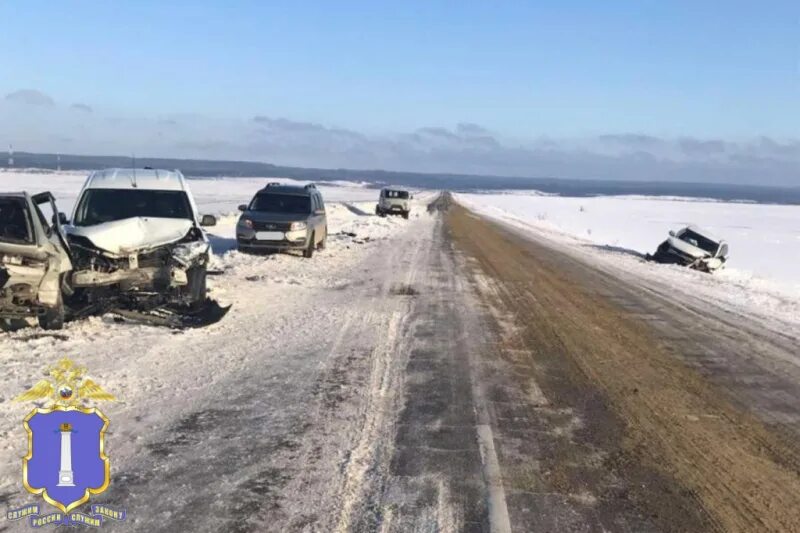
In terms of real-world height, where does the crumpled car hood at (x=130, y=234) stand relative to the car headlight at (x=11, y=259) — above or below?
above

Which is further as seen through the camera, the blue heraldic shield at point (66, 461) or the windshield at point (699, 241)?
the windshield at point (699, 241)

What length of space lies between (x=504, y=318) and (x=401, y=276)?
4.84 m

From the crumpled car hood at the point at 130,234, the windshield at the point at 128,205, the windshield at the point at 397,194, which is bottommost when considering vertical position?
the windshield at the point at 397,194

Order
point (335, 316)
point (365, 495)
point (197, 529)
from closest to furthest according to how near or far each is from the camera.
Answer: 1. point (197, 529)
2. point (365, 495)
3. point (335, 316)

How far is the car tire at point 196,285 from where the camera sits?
29.6 feet

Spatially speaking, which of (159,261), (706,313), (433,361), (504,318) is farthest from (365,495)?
(706,313)

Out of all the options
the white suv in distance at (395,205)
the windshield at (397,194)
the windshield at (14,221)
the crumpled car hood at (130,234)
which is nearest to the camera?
the windshield at (14,221)

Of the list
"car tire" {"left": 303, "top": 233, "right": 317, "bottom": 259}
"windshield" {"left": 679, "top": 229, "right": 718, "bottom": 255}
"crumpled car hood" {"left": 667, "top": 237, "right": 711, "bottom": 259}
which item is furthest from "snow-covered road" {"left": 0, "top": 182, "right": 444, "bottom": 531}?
"windshield" {"left": 679, "top": 229, "right": 718, "bottom": 255}

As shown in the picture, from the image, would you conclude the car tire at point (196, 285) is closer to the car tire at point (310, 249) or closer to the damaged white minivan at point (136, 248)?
the damaged white minivan at point (136, 248)

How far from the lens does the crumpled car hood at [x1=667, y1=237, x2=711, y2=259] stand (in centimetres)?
2273

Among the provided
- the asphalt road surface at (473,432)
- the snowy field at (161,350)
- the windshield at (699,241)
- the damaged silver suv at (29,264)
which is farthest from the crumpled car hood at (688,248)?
the damaged silver suv at (29,264)

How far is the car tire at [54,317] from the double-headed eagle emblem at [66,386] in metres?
1.15

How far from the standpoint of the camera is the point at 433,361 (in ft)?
24.9

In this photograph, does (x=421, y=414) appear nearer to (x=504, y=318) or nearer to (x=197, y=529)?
(x=197, y=529)
